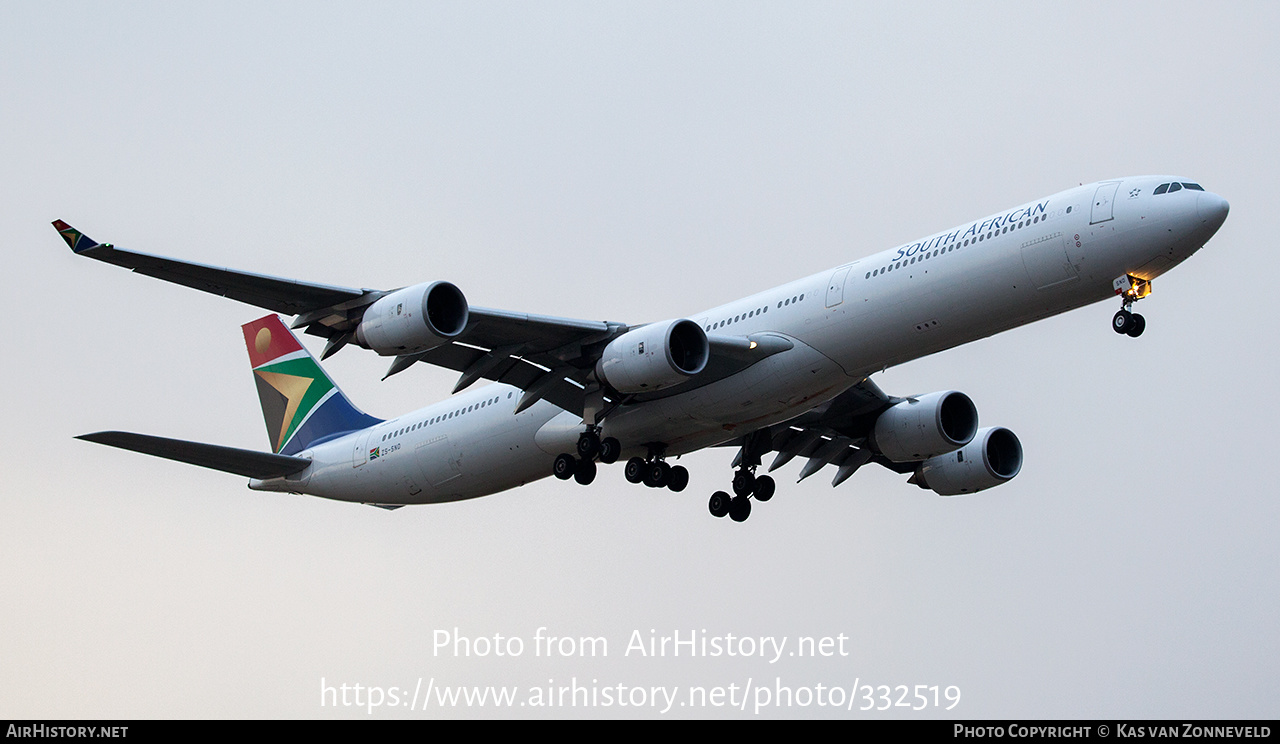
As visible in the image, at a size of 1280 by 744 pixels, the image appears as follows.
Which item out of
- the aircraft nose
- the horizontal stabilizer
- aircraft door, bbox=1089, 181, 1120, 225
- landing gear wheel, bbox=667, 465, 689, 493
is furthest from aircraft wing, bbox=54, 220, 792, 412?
the aircraft nose

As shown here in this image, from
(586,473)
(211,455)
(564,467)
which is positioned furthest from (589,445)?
(211,455)

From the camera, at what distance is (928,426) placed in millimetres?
34094

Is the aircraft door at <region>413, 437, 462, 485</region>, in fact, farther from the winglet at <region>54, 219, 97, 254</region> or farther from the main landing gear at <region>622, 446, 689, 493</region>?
the winglet at <region>54, 219, 97, 254</region>

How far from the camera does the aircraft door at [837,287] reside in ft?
95.6

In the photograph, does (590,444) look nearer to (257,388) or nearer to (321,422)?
(321,422)

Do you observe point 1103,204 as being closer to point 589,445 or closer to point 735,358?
point 735,358

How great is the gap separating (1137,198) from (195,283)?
18148 mm

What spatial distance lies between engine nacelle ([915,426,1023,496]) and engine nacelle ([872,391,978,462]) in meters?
1.74

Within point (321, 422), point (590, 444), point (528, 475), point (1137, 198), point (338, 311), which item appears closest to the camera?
point (1137, 198)

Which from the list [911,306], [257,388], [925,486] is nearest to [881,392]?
[925,486]

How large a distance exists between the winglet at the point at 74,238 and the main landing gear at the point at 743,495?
1690 centimetres

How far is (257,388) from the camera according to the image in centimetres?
4228

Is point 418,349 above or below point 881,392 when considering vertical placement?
below

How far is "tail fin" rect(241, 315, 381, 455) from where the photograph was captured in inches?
1574
